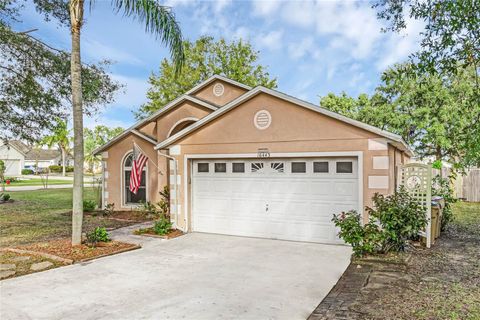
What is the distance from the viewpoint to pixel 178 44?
29.6 ft

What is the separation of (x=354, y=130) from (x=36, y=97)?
9.26 meters

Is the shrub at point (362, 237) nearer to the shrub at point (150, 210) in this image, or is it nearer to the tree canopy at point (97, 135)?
the shrub at point (150, 210)

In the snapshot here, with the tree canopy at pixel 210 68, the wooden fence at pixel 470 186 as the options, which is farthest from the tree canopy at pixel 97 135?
the wooden fence at pixel 470 186

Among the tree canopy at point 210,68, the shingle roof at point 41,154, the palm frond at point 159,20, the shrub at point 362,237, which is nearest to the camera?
the shrub at point 362,237

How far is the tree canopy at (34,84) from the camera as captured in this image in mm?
9816

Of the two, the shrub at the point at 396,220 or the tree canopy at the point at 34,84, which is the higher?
the tree canopy at the point at 34,84

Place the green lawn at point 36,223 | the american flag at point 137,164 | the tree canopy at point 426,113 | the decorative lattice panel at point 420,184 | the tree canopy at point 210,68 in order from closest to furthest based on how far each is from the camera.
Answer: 1. the decorative lattice panel at point 420,184
2. the green lawn at point 36,223
3. the american flag at point 137,164
4. the tree canopy at point 426,113
5. the tree canopy at point 210,68

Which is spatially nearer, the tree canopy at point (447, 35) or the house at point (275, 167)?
the tree canopy at point (447, 35)

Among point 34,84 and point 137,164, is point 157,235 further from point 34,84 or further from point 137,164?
point 34,84

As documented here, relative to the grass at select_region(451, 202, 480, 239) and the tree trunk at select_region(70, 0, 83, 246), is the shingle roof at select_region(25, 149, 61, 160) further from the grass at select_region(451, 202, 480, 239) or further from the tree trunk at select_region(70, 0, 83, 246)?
the grass at select_region(451, 202, 480, 239)

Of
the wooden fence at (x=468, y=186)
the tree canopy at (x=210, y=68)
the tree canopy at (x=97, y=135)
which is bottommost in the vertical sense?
the wooden fence at (x=468, y=186)

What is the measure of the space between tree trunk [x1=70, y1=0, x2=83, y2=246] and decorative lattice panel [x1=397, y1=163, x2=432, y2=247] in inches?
311

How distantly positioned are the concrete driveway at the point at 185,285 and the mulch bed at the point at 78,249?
31cm

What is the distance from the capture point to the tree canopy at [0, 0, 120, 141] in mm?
9816
